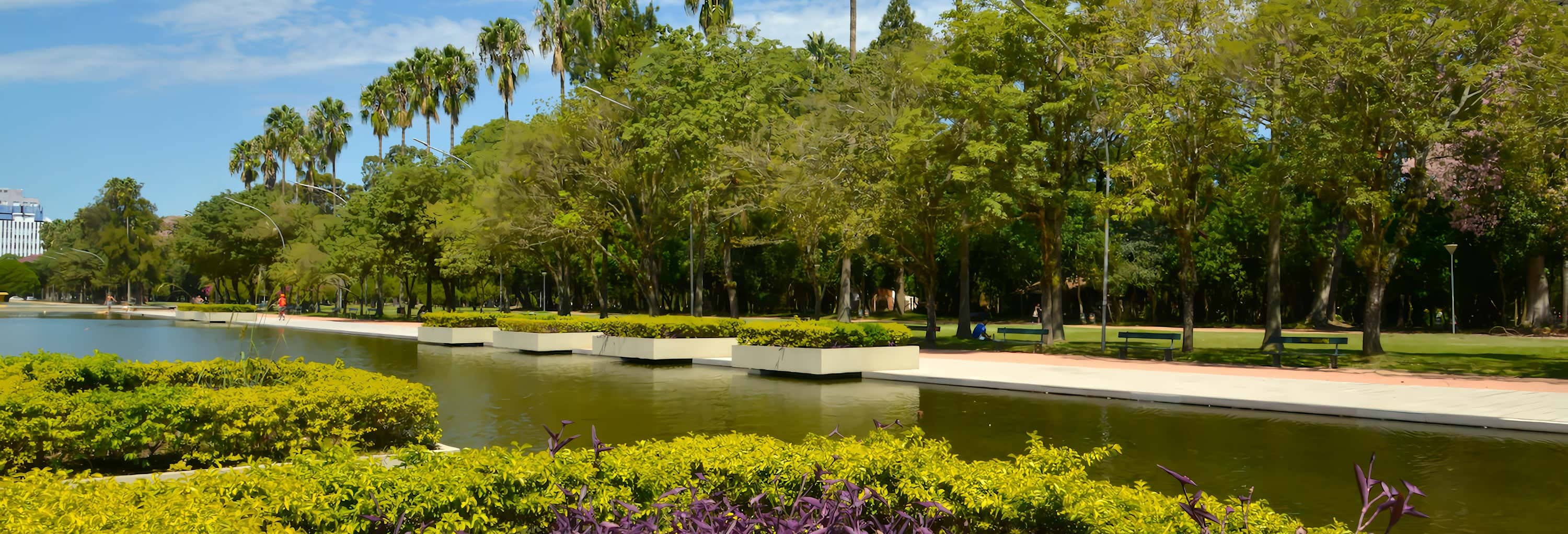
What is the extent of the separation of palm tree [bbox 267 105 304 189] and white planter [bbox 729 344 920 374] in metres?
75.7

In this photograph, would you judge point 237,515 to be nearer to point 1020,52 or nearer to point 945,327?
point 1020,52

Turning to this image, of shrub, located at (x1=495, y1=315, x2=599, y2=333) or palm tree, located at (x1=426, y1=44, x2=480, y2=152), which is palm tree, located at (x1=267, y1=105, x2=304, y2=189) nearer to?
palm tree, located at (x1=426, y1=44, x2=480, y2=152)

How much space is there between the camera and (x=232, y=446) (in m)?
8.84

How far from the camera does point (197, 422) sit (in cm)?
884

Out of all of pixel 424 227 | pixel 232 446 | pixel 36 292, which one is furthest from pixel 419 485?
pixel 36 292

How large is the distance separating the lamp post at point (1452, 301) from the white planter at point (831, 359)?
30912mm

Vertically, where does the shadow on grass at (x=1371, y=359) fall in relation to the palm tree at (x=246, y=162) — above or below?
below

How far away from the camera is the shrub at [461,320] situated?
32.7m

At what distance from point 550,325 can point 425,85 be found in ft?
147

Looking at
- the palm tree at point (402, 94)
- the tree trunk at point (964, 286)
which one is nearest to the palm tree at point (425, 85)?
the palm tree at point (402, 94)

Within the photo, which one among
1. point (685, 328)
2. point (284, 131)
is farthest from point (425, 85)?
point (685, 328)

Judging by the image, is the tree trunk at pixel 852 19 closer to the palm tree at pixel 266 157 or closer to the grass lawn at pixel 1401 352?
the grass lawn at pixel 1401 352

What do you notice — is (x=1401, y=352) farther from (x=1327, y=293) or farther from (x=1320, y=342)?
(x=1327, y=293)

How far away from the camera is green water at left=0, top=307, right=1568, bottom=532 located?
877cm
